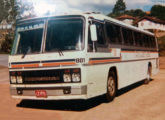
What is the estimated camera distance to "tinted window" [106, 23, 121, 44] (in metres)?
9.72

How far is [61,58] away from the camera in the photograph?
7.67m

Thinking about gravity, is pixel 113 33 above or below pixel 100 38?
above

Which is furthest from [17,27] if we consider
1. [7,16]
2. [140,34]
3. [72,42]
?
[7,16]

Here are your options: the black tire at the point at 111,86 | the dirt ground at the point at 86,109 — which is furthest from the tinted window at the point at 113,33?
the dirt ground at the point at 86,109

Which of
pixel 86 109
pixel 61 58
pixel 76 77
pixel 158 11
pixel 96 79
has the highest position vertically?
pixel 158 11

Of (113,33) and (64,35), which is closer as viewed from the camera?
(64,35)

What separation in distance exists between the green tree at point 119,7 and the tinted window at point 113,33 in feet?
516

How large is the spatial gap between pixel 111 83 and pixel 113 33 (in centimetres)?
182

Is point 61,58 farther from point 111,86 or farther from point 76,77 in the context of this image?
point 111,86

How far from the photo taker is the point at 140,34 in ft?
48.0

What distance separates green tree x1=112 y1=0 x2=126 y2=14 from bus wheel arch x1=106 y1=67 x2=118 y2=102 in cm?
15806

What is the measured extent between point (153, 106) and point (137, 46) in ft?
17.7

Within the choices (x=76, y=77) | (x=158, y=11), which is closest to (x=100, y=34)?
(x=76, y=77)

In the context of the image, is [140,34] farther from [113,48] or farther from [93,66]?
[93,66]
